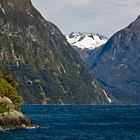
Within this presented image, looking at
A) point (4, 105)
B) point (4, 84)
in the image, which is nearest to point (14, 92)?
point (4, 84)

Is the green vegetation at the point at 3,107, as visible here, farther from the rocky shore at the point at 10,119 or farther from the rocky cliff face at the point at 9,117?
the rocky shore at the point at 10,119

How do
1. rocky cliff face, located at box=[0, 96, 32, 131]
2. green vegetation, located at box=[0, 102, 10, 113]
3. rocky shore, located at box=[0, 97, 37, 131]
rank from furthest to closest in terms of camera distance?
rocky shore, located at box=[0, 97, 37, 131], rocky cliff face, located at box=[0, 96, 32, 131], green vegetation, located at box=[0, 102, 10, 113]

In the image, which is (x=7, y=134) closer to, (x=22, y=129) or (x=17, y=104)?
(x=22, y=129)

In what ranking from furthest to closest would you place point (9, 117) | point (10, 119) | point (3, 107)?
point (10, 119) → point (9, 117) → point (3, 107)

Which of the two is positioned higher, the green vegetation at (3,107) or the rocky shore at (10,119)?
the green vegetation at (3,107)

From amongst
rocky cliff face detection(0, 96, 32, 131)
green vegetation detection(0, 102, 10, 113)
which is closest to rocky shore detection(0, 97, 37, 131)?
rocky cliff face detection(0, 96, 32, 131)

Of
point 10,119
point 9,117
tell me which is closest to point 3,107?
point 9,117

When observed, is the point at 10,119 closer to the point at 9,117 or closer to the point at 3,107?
the point at 9,117

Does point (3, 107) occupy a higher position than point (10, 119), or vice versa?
point (3, 107)

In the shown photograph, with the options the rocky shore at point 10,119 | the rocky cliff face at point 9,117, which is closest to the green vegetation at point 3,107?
the rocky cliff face at point 9,117

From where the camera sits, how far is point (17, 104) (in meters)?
197

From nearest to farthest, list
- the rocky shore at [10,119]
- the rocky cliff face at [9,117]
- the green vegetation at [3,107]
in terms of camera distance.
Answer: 1. the green vegetation at [3,107]
2. the rocky cliff face at [9,117]
3. the rocky shore at [10,119]

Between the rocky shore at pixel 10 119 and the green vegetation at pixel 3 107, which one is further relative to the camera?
the rocky shore at pixel 10 119

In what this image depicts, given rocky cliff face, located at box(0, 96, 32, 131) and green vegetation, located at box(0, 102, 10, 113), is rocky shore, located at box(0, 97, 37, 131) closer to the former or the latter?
rocky cliff face, located at box(0, 96, 32, 131)
